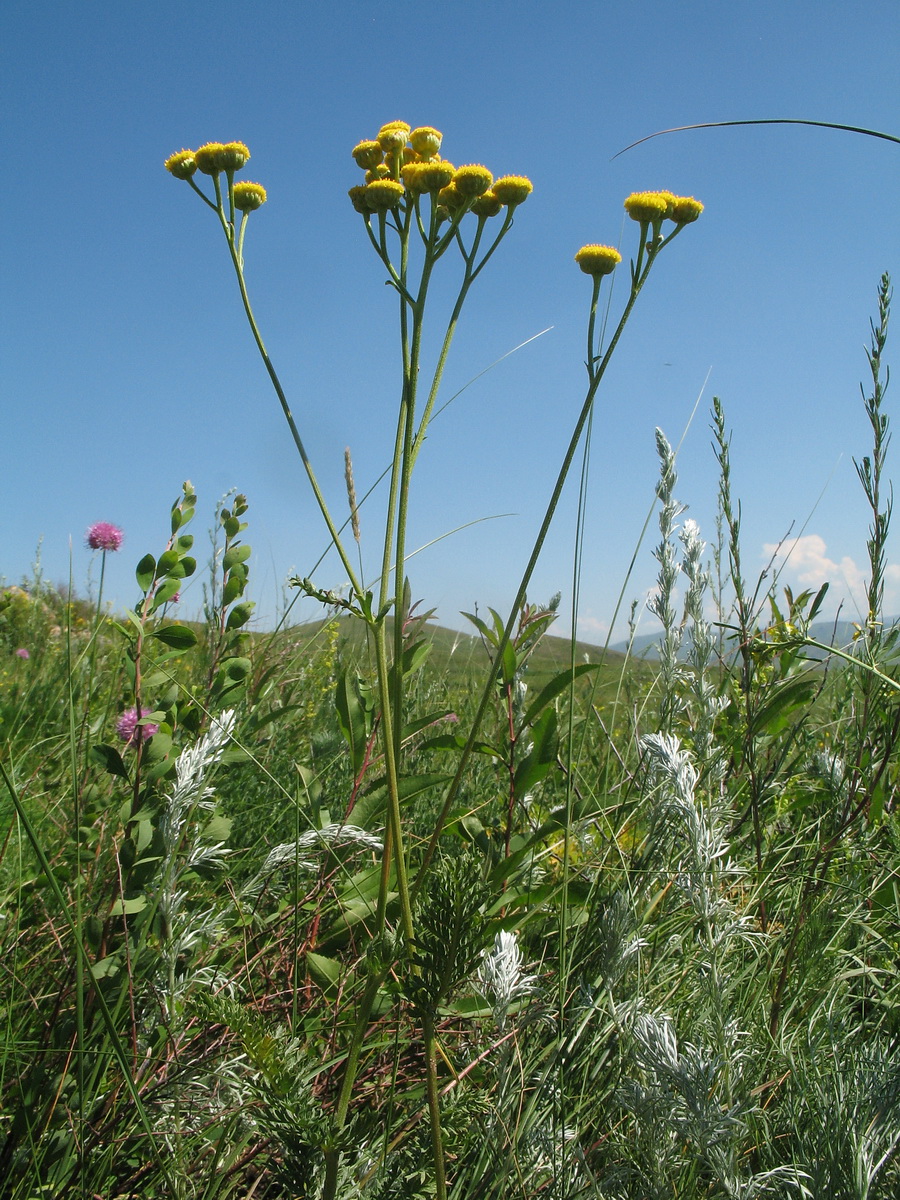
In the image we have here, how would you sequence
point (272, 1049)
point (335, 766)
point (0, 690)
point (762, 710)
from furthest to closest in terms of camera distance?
point (0, 690), point (335, 766), point (762, 710), point (272, 1049)

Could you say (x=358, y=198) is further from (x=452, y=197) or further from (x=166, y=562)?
(x=166, y=562)

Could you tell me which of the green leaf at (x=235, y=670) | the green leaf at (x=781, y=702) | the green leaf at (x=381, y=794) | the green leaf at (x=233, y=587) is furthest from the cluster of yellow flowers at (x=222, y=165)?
the green leaf at (x=781, y=702)

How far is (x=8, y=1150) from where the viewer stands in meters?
1.10

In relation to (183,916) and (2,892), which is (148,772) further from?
(2,892)

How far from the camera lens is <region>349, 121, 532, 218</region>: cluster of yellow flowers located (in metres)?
1.42

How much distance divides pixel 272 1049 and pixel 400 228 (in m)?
1.43

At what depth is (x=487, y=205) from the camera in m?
1.56

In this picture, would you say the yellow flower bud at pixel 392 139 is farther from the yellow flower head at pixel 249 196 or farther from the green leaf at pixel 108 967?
the green leaf at pixel 108 967

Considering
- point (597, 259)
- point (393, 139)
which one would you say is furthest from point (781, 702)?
point (393, 139)

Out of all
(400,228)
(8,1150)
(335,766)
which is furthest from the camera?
(335,766)

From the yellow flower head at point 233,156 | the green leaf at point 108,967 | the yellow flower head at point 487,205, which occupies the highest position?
the yellow flower head at point 233,156

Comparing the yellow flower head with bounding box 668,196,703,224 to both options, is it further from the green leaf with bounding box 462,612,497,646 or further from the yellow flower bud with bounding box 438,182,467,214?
the green leaf with bounding box 462,612,497,646

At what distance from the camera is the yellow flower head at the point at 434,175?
141 centimetres

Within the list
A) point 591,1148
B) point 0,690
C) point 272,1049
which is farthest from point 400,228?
point 0,690
